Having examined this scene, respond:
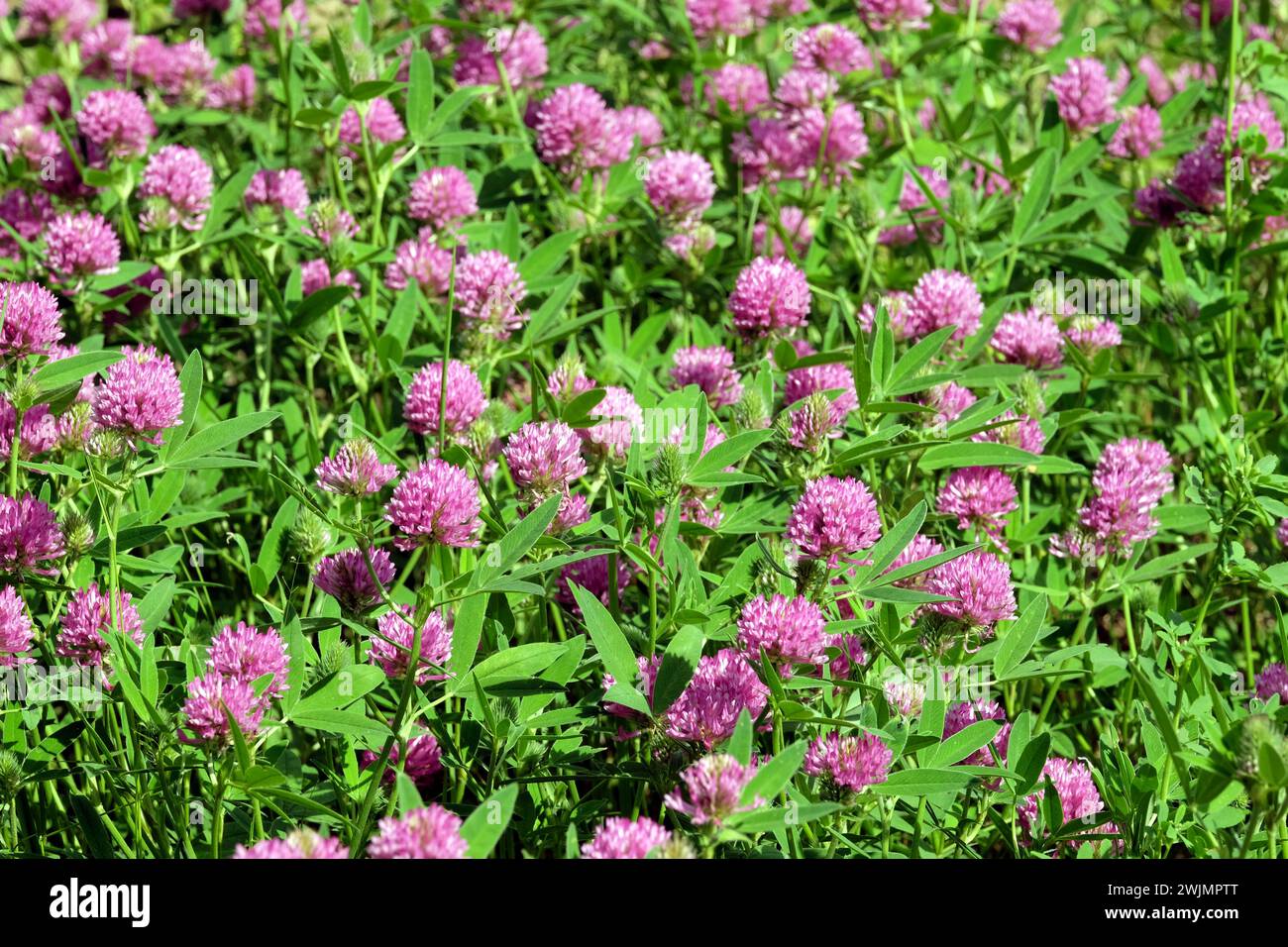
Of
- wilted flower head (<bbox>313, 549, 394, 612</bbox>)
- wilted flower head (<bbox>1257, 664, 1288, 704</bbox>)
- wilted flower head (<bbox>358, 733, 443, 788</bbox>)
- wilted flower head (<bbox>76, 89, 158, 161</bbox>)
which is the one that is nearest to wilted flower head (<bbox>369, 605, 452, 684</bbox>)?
wilted flower head (<bbox>313, 549, 394, 612</bbox>)

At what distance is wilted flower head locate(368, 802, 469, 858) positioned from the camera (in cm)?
137

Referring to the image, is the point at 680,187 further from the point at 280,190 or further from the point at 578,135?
the point at 280,190

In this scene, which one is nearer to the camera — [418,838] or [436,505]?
[418,838]

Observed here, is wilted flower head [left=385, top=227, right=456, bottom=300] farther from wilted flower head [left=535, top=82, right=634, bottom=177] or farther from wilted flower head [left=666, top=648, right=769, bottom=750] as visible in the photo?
wilted flower head [left=666, top=648, right=769, bottom=750]

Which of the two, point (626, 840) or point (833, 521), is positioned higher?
point (833, 521)

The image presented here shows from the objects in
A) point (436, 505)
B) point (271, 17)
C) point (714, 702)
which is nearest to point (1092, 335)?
point (714, 702)

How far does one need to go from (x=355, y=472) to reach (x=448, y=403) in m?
0.25

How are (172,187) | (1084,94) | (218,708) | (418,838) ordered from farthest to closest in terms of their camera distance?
(1084,94)
(172,187)
(218,708)
(418,838)

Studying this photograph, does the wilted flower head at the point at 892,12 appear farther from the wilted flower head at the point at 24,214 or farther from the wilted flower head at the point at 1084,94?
the wilted flower head at the point at 24,214

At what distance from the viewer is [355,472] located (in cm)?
188

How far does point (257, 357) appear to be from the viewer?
2738 millimetres

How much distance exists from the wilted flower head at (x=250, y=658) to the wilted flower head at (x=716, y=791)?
507 millimetres
